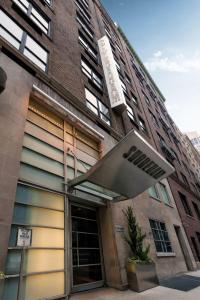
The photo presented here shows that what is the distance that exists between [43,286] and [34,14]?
13.1 m

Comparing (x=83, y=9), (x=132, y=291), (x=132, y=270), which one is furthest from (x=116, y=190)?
(x=83, y=9)

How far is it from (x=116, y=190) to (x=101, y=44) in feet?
46.9

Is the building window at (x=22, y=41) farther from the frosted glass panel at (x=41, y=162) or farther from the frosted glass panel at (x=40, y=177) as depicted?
the frosted glass panel at (x=40, y=177)

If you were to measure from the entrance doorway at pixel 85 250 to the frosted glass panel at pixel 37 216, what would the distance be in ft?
3.31

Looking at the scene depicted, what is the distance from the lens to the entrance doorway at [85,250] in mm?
6617

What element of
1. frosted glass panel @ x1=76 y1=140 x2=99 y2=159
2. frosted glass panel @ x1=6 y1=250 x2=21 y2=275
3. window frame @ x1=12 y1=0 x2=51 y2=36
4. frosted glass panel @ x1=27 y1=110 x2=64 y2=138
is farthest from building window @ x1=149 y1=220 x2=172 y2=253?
window frame @ x1=12 y1=0 x2=51 y2=36

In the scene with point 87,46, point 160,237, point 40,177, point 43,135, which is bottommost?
point 160,237

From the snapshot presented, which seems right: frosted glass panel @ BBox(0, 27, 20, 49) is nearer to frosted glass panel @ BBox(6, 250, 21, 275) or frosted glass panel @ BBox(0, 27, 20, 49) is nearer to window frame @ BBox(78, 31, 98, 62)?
window frame @ BBox(78, 31, 98, 62)

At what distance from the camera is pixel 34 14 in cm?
1157

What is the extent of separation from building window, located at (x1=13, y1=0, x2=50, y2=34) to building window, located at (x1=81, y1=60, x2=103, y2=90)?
10.1ft

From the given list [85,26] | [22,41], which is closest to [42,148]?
[22,41]

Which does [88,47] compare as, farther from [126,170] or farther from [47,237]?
[47,237]

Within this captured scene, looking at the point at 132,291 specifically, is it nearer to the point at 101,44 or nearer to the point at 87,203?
the point at 87,203

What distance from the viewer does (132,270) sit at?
285 inches
